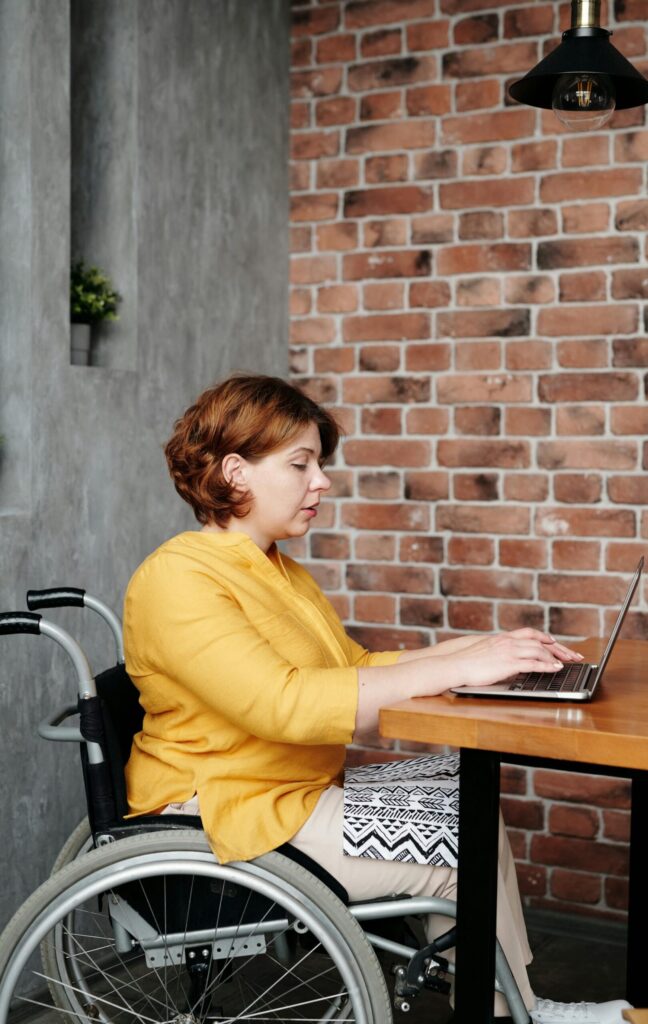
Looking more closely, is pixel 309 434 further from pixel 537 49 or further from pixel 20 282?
pixel 537 49

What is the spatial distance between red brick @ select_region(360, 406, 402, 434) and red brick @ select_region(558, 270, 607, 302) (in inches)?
22.7

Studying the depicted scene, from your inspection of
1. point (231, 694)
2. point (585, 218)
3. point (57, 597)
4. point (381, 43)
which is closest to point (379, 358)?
point (585, 218)

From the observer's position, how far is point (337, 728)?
5.91 feet

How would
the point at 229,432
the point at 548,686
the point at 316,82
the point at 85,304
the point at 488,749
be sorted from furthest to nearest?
the point at 316,82 < the point at 85,304 < the point at 229,432 < the point at 548,686 < the point at 488,749

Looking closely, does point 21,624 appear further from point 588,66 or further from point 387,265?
point 387,265

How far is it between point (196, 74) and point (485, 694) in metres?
2.16

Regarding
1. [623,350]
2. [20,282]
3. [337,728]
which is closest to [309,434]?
[337,728]

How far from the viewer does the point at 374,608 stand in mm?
3539

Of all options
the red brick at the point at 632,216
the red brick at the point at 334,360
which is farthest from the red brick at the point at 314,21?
the red brick at the point at 632,216

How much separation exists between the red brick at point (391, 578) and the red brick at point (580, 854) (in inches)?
29.8

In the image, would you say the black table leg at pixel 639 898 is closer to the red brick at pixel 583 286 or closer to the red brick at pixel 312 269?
the red brick at pixel 583 286

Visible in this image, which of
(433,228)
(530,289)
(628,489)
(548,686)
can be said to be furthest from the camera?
(433,228)

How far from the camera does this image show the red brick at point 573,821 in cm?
325

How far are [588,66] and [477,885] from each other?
1.39 m
